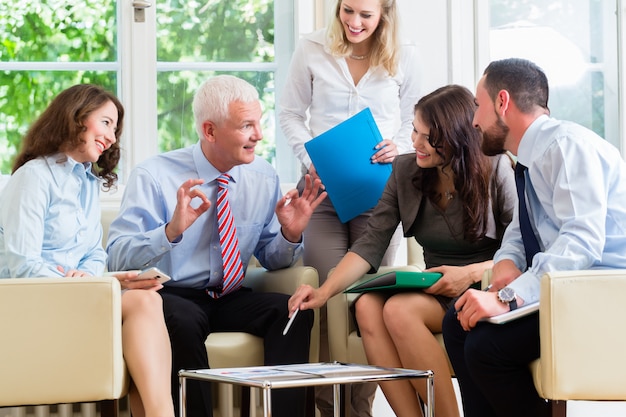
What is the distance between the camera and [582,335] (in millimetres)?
2049

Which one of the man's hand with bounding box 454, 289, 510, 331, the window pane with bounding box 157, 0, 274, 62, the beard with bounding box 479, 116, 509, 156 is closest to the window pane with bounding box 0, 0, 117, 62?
the window pane with bounding box 157, 0, 274, 62

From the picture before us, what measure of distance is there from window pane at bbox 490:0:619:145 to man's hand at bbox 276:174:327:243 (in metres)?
1.51

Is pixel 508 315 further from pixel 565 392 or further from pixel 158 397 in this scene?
pixel 158 397

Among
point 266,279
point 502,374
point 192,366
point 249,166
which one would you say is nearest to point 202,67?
point 249,166

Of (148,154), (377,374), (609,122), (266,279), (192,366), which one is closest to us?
(377,374)

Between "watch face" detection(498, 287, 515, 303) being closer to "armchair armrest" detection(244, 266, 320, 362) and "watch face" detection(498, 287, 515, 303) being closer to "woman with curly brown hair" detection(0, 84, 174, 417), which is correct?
"armchair armrest" detection(244, 266, 320, 362)

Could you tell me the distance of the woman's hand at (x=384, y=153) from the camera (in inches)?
116

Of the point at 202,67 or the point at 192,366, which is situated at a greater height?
the point at 202,67

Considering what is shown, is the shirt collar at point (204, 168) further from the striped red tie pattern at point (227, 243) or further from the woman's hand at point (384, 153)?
the woman's hand at point (384, 153)

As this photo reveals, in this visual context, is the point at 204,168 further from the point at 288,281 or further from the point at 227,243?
the point at 288,281

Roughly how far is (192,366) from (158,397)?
0.69 ft

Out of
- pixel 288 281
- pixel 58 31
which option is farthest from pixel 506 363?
pixel 58 31

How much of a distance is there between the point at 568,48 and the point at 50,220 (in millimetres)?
2422

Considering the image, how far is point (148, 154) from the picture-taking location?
3615mm
